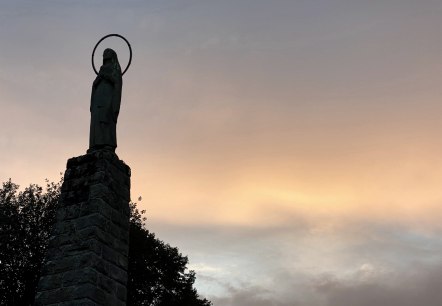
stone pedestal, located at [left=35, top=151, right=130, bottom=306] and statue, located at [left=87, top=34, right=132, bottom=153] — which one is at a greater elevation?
statue, located at [left=87, top=34, right=132, bottom=153]

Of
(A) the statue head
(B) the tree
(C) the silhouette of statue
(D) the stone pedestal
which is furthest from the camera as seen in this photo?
(B) the tree

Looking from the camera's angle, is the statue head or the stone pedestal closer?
the stone pedestal

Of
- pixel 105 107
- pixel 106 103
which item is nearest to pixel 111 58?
pixel 106 103

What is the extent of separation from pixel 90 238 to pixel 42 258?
19.8m

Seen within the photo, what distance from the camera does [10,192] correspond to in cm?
2877

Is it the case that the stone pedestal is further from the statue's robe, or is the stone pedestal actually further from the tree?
the tree

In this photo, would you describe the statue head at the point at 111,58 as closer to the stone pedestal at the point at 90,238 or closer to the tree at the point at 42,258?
the stone pedestal at the point at 90,238

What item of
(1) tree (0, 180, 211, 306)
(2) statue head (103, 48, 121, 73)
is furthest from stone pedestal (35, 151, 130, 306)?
(1) tree (0, 180, 211, 306)

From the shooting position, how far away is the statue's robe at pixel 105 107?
1010 cm

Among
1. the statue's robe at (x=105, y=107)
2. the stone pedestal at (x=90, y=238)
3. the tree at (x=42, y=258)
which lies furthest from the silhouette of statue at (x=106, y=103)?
the tree at (x=42, y=258)

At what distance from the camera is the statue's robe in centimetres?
1010

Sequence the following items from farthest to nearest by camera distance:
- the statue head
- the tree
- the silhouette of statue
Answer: the tree
the statue head
the silhouette of statue

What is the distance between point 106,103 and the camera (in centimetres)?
1045

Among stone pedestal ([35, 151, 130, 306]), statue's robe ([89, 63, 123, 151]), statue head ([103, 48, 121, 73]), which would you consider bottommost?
stone pedestal ([35, 151, 130, 306])
